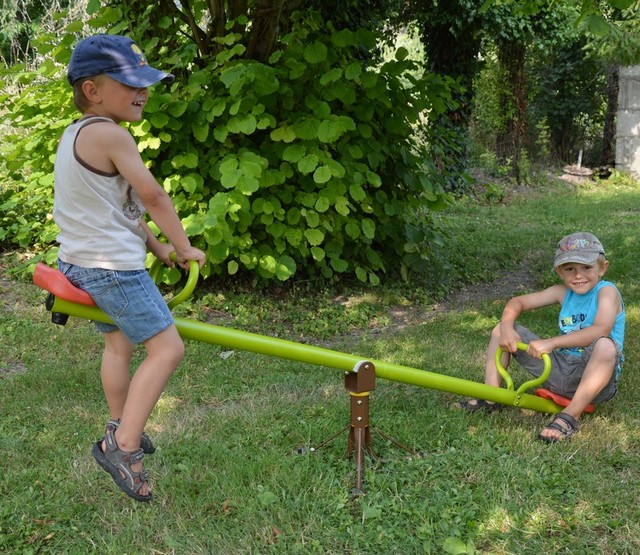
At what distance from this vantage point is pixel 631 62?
1187cm

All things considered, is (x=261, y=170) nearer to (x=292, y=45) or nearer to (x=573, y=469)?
(x=292, y=45)

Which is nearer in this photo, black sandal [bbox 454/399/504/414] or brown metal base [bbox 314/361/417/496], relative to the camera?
brown metal base [bbox 314/361/417/496]

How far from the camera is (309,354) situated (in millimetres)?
2996

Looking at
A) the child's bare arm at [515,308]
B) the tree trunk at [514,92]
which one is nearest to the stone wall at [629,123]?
the tree trunk at [514,92]

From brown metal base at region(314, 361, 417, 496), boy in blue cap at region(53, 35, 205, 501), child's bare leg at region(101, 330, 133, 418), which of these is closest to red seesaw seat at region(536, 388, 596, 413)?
brown metal base at region(314, 361, 417, 496)

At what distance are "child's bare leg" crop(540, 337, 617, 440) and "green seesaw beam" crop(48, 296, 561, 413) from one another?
0.58ft

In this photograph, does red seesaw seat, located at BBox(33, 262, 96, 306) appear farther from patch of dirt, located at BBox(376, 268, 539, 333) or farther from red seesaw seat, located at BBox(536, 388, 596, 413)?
patch of dirt, located at BBox(376, 268, 539, 333)

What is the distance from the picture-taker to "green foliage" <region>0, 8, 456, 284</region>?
5160mm

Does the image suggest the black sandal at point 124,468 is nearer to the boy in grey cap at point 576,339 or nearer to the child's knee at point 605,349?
the boy in grey cap at point 576,339

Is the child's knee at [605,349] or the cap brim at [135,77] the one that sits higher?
the cap brim at [135,77]

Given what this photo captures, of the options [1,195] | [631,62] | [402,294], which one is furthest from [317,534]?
[631,62]

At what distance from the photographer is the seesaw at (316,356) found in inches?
103

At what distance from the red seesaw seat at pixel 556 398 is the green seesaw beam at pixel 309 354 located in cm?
5

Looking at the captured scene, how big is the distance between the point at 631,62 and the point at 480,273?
6869 millimetres
